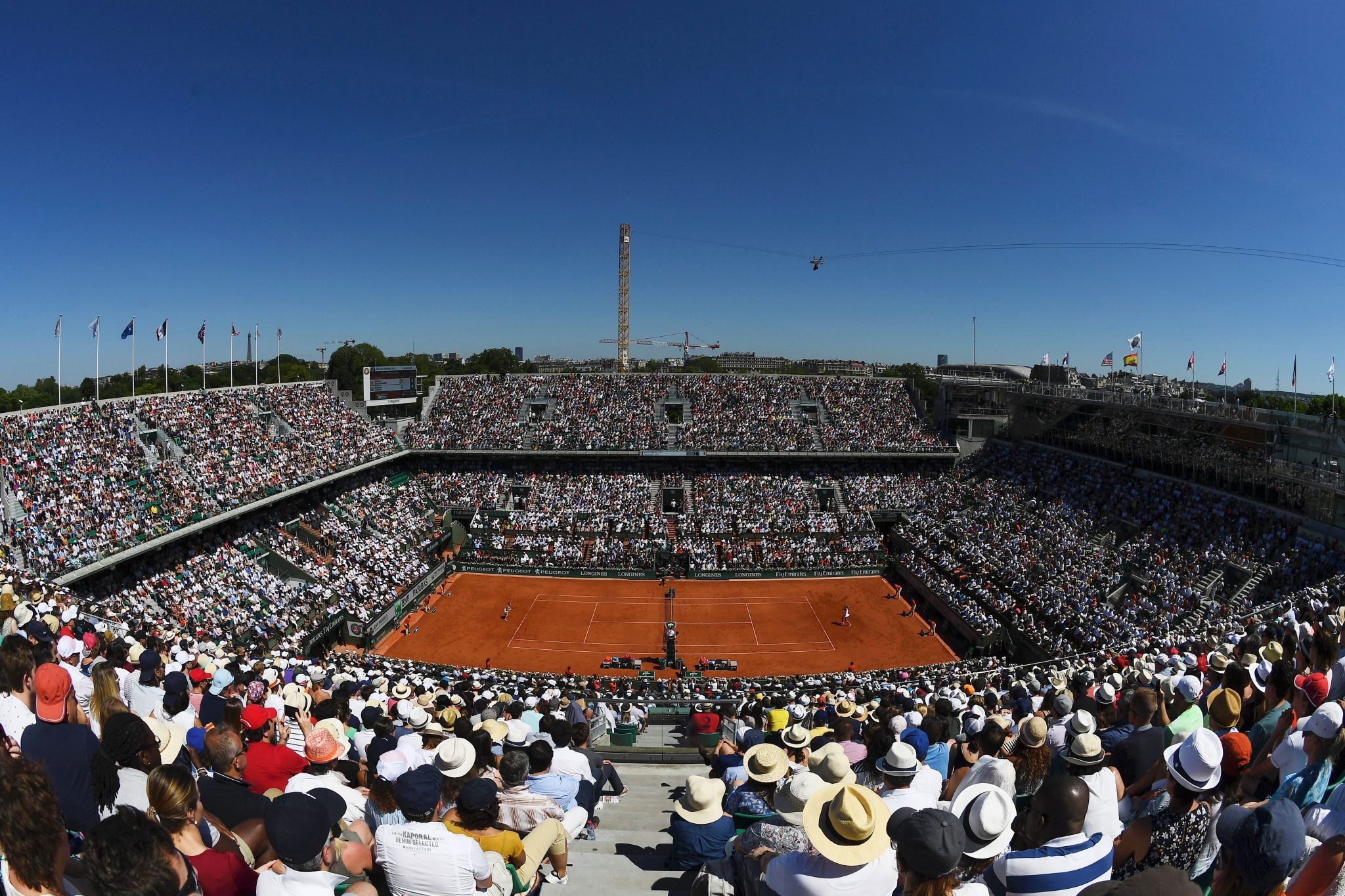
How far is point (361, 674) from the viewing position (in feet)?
64.2

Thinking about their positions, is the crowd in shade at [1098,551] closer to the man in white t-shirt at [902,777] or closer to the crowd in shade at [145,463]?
the man in white t-shirt at [902,777]

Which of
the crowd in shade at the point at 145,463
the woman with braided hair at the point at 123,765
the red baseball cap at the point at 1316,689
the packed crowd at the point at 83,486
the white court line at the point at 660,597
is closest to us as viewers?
the woman with braided hair at the point at 123,765

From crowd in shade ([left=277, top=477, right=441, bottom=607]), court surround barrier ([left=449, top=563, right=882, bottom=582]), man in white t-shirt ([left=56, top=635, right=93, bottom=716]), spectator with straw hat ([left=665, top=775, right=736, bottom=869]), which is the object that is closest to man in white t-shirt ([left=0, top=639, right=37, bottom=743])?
man in white t-shirt ([left=56, top=635, right=93, bottom=716])

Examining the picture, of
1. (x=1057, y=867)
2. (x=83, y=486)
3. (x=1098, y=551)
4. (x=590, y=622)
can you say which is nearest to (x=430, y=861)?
(x=1057, y=867)

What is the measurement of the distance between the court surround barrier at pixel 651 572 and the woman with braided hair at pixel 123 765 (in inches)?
1445

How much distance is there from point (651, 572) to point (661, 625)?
21.7 ft

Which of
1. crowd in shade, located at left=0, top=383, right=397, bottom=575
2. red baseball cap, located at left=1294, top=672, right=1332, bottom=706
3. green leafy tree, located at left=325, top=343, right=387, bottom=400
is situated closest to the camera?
red baseball cap, located at left=1294, top=672, right=1332, bottom=706

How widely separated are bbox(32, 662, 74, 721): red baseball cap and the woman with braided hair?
1.93ft

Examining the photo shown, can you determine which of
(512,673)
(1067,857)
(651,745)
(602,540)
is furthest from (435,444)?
(1067,857)

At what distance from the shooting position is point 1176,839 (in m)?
4.46

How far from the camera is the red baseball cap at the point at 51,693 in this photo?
5461 millimetres

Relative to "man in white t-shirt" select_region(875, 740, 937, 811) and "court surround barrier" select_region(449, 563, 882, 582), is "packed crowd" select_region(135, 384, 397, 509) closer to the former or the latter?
"court surround barrier" select_region(449, 563, 882, 582)

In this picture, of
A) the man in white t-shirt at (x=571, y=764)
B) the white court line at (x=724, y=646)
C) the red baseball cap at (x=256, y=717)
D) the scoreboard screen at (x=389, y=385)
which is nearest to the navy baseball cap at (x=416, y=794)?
the man in white t-shirt at (x=571, y=764)

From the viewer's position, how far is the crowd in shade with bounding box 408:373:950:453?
5144 centimetres
